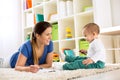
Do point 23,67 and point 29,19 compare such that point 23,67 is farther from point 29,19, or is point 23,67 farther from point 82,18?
point 29,19

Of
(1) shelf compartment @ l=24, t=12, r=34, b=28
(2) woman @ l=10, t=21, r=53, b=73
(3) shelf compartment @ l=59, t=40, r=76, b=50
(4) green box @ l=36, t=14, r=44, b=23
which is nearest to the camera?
(2) woman @ l=10, t=21, r=53, b=73

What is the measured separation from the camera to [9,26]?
3.54 m

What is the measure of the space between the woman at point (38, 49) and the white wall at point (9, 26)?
76.6 inches

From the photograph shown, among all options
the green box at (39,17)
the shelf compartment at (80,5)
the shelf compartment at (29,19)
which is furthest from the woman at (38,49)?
the shelf compartment at (29,19)

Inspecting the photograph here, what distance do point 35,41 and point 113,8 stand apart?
1338 mm

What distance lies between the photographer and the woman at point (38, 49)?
4.76 feet

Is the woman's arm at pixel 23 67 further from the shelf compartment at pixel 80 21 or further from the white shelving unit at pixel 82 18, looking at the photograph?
the shelf compartment at pixel 80 21

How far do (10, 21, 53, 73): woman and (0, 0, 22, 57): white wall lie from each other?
6.39ft

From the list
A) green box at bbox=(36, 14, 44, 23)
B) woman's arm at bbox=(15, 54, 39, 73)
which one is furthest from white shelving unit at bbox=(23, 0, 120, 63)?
woman's arm at bbox=(15, 54, 39, 73)

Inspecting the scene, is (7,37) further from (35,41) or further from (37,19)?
(35,41)

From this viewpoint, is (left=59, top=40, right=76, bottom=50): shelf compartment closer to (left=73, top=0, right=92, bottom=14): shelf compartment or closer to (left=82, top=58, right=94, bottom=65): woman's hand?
(left=73, top=0, right=92, bottom=14): shelf compartment

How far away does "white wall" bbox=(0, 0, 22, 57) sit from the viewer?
344 cm

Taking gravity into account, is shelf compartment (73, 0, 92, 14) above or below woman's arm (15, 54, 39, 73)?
above

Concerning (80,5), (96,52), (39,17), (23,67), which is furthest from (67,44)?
(23,67)
